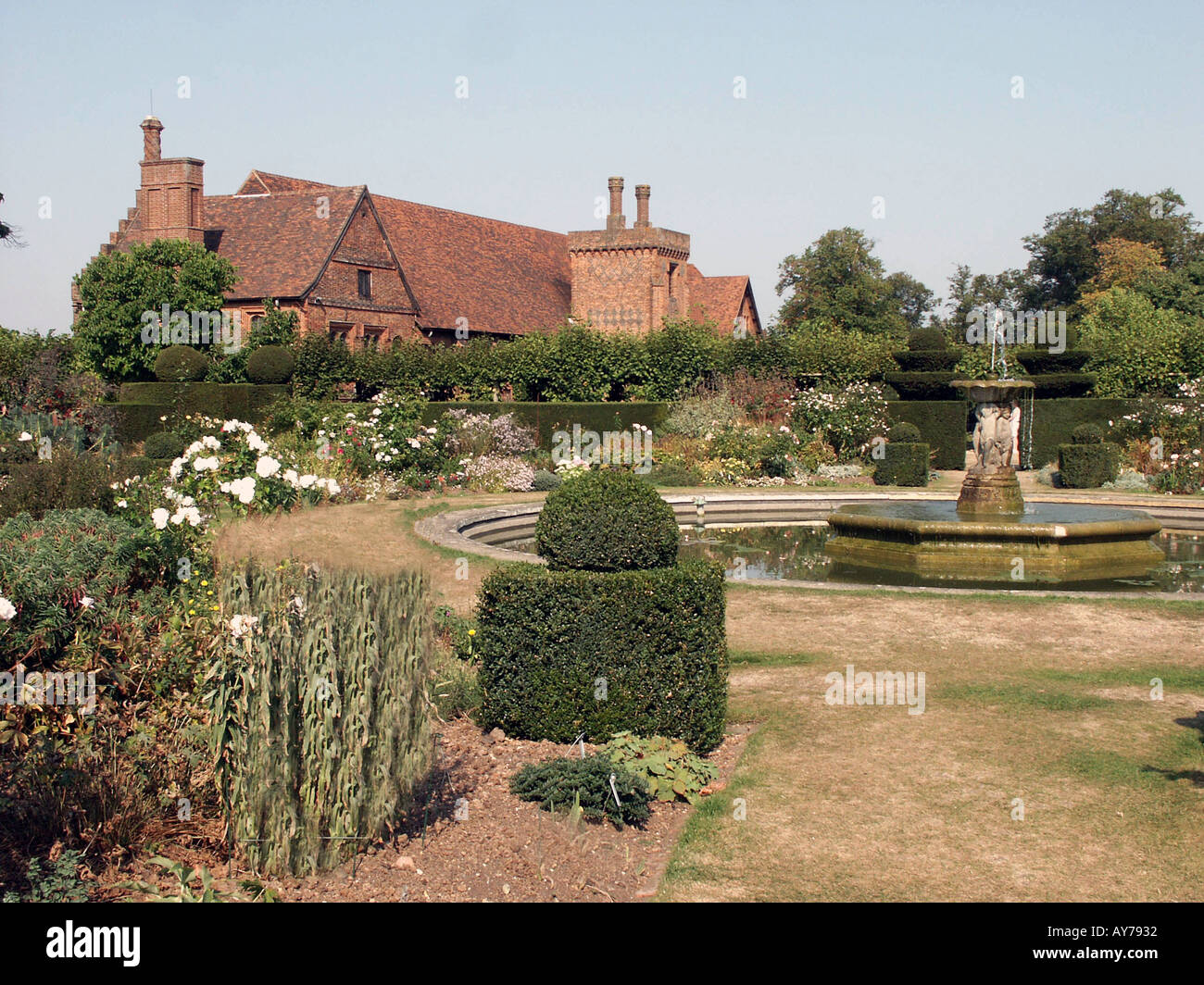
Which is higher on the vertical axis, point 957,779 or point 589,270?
point 589,270

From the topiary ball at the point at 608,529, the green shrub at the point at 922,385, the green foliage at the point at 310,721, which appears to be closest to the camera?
the green foliage at the point at 310,721

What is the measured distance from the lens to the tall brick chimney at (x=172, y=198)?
38031 millimetres

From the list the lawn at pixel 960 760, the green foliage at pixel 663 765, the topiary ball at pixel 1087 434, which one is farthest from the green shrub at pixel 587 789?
the topiary ball at pixel 1087 434

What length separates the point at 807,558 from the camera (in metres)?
15.1

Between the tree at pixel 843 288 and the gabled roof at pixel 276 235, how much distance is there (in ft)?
82.4

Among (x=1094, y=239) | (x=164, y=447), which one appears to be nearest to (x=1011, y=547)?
(x=164, y=447)

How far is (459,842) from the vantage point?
5145 millimetres

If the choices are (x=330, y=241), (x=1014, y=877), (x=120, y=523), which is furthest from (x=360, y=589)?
(x=330, y=241)

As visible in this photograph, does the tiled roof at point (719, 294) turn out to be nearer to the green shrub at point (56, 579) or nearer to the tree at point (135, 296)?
the tree at point (135, 296)

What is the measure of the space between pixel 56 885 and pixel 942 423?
2591 centimetres

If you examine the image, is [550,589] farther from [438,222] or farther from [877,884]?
[438,222]

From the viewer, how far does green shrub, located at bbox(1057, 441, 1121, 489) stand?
75.9 ft
